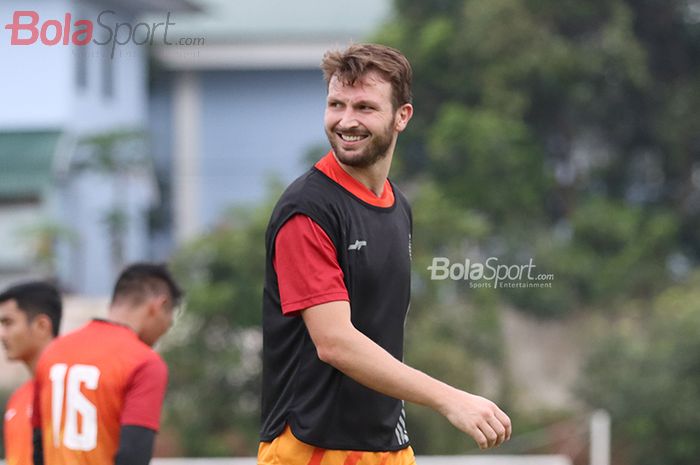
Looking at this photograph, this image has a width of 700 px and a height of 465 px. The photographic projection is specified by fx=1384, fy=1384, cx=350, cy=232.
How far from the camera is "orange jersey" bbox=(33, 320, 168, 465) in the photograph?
470cm

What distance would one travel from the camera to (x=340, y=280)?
11.7 feet

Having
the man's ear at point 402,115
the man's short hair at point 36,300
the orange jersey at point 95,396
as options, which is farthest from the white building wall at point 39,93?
the man's ear at point 402,115

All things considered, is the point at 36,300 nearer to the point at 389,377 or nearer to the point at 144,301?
the point at 144,301

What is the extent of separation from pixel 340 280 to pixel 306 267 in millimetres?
95

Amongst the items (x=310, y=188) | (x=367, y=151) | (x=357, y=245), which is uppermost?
(x=367, y=151)

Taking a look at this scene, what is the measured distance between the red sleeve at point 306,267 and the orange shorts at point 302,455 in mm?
371

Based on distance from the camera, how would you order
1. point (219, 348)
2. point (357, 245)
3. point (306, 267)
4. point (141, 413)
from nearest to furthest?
point (306, 267) < point (357, 245) < point (141, 413) < point (219, 348)

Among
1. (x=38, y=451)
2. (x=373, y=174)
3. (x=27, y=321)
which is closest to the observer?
(x=373, y=174)

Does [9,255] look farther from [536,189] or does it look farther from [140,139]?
[536,189]

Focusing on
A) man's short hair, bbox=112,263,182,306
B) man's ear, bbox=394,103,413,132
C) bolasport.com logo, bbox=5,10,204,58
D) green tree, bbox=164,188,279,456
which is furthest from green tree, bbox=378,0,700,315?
man's ear, bbox=394,103,413,132

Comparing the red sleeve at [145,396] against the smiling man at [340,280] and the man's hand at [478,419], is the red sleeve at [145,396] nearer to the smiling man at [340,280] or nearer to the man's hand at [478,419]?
the smiling man at [340,280]

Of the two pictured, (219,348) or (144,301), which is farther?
(219,348)

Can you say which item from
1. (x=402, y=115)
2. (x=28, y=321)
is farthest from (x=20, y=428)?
(x=402, y=115)

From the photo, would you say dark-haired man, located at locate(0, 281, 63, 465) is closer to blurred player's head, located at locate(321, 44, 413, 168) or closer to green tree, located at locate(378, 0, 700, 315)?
blurred player's head, located at locate(321, 44, 413, 168)
